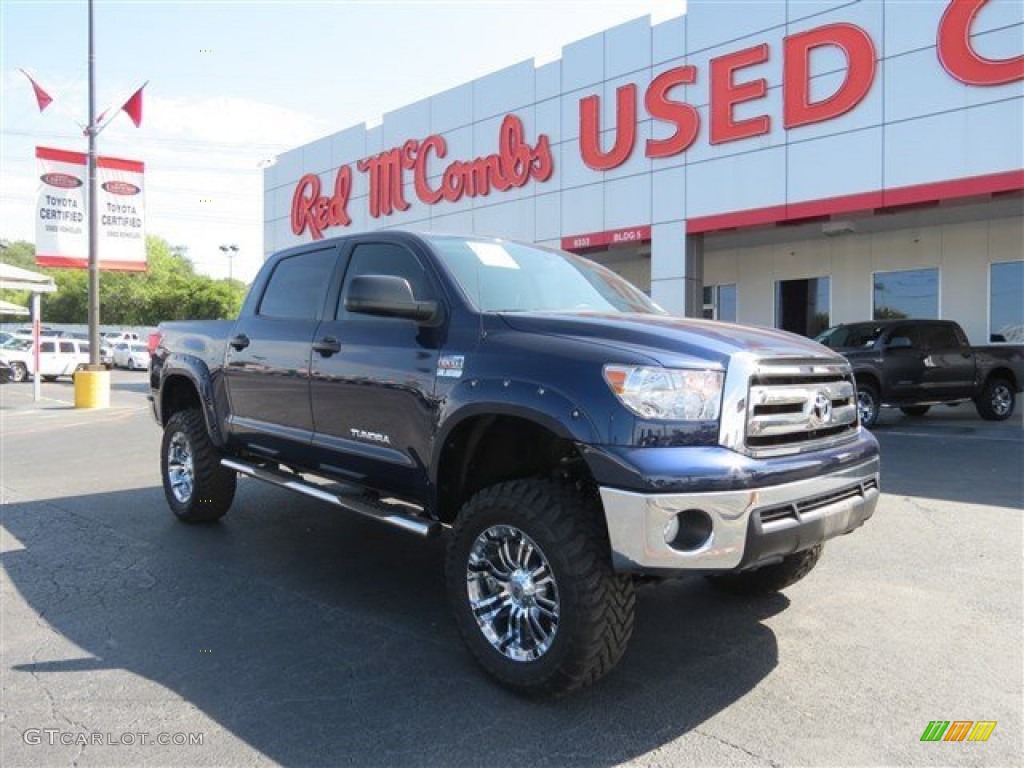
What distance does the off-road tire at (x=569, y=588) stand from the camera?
3027 mm

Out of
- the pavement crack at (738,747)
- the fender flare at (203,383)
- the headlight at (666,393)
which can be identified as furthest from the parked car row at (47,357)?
the pavement crack at (738,747)

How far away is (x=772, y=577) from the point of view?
4.34 m

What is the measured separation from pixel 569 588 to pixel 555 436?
79cm

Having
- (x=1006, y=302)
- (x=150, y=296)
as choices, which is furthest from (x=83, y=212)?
(x=150, y=296)

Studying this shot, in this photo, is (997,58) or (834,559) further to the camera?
(997,58)

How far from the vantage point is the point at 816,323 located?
19031 mm

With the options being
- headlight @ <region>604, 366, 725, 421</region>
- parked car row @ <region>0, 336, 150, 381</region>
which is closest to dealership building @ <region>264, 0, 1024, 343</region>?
headlight @ <region>604, 366, 725, 421</region>

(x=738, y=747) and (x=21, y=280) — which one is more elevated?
(x=21, y=280)

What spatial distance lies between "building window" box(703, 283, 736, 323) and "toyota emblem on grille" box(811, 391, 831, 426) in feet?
57.2

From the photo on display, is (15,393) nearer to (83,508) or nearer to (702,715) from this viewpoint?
(83,508)

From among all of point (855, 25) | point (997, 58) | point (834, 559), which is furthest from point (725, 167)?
point (834, 559)

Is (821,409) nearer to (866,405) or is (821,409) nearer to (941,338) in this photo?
(866,405)

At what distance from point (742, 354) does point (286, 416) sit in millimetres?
2962

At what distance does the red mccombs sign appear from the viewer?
42.8 ft
